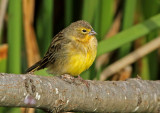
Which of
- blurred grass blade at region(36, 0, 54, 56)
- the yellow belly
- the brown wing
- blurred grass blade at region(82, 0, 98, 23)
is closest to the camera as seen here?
the yellow belly

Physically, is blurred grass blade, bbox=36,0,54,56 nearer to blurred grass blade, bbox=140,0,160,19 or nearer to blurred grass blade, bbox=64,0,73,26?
blurred grass blade, bbox=64,0,73,26

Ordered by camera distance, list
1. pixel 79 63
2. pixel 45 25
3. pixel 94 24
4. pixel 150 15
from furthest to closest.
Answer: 1. pixel 150 15
2. pixel 45 25
3. pixel 94 24
4. pixel 79 63

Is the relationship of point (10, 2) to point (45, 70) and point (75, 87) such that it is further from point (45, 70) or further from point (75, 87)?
point (75, 87)

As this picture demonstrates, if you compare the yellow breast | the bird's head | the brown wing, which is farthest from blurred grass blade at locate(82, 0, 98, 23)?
the yellow breast

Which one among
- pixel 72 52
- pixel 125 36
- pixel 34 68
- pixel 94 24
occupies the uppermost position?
pixel 94 24

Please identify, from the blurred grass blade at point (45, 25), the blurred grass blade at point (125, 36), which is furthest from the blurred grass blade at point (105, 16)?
the blurred grass blade at point (125, 36)

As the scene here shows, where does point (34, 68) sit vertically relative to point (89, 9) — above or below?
below

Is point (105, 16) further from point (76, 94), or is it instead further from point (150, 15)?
point (76, 94)

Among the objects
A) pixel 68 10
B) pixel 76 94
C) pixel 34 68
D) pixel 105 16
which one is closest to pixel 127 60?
pixel 105 16
